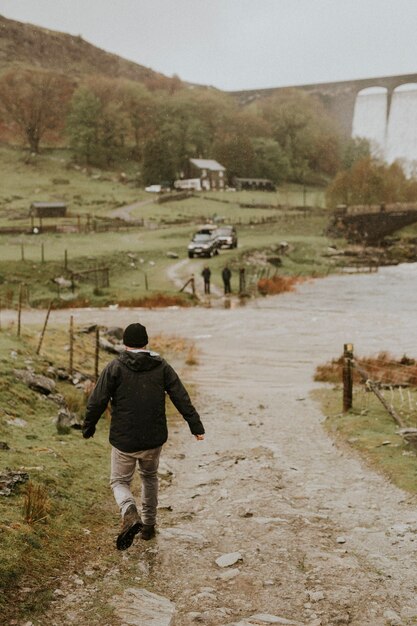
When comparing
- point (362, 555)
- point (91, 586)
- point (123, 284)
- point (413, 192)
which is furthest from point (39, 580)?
point (413, 192)

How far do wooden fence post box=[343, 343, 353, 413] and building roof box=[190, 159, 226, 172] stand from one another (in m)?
91.1

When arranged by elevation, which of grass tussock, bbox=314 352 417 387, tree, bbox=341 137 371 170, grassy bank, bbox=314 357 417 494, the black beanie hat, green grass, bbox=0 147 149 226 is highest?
tree, bbox=341 137 371 170

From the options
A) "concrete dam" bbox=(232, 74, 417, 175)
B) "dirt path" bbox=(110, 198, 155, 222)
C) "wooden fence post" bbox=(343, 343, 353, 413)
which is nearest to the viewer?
"wooden fence post" bbox=(343, 343, 353, 413)

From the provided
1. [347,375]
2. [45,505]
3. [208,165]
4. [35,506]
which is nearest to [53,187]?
[208,165]

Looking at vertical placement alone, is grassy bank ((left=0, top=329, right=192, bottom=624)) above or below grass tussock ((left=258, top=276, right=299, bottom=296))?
above

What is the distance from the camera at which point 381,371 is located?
18125 millimetres

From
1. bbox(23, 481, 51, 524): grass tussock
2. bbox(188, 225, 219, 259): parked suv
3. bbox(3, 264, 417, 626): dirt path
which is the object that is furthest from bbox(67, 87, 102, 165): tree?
bbox(23, 481, 51, 524): grass tussock

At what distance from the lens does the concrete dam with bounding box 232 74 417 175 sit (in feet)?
480

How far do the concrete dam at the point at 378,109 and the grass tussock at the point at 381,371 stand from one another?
131 m

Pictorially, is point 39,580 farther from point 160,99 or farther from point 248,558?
point 160,99

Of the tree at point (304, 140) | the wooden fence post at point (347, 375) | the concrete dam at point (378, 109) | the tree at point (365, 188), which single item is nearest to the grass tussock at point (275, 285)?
the wooden fence post at point (347, 375)

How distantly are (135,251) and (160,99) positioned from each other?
80718mm

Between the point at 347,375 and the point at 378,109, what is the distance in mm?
161649

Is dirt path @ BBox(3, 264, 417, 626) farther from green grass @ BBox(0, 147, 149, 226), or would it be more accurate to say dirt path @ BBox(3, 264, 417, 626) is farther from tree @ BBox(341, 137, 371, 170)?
tree @ BBox(341, 137, 371, 170)
